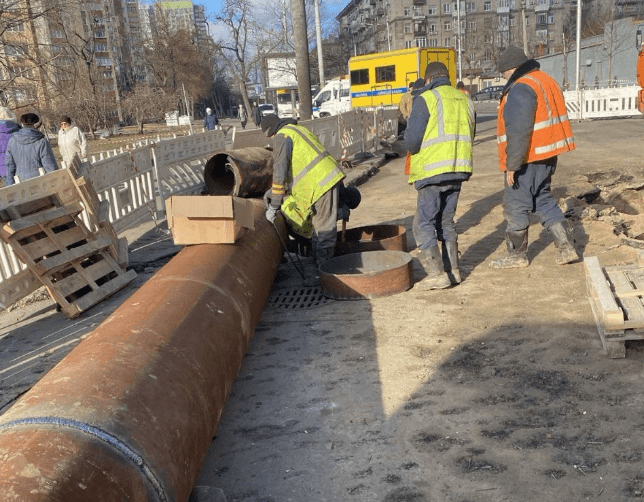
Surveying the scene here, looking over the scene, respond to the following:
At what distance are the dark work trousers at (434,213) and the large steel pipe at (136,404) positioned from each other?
7.17 ft

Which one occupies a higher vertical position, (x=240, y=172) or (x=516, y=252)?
(x=240, y=172)

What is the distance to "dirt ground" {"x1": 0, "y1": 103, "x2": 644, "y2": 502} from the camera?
280cm

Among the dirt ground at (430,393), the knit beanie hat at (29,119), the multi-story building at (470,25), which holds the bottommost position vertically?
the dirt ground at (430,393)

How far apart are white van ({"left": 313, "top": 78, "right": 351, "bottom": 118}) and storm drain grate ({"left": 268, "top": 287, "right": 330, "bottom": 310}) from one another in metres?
24.0

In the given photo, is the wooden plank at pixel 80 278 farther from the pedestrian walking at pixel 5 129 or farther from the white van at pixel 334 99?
the white van at pixel 334 99

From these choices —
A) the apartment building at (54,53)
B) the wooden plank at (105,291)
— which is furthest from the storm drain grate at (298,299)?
the apartment building at (54,53)

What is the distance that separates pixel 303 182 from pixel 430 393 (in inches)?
97.7

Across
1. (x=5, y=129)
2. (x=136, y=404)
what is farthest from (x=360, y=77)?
(x=136, y=404)

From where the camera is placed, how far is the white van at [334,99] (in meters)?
29.0

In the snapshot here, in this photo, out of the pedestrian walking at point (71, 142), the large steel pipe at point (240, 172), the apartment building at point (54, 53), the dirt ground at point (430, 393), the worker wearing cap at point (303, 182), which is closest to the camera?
the dirt ground at point (430, 393)

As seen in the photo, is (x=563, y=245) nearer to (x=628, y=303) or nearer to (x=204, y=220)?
(x=628, y=303)

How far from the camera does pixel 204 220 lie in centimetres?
429

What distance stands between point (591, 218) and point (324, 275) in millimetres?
3531

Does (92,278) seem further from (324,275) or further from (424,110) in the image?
(424,110)
